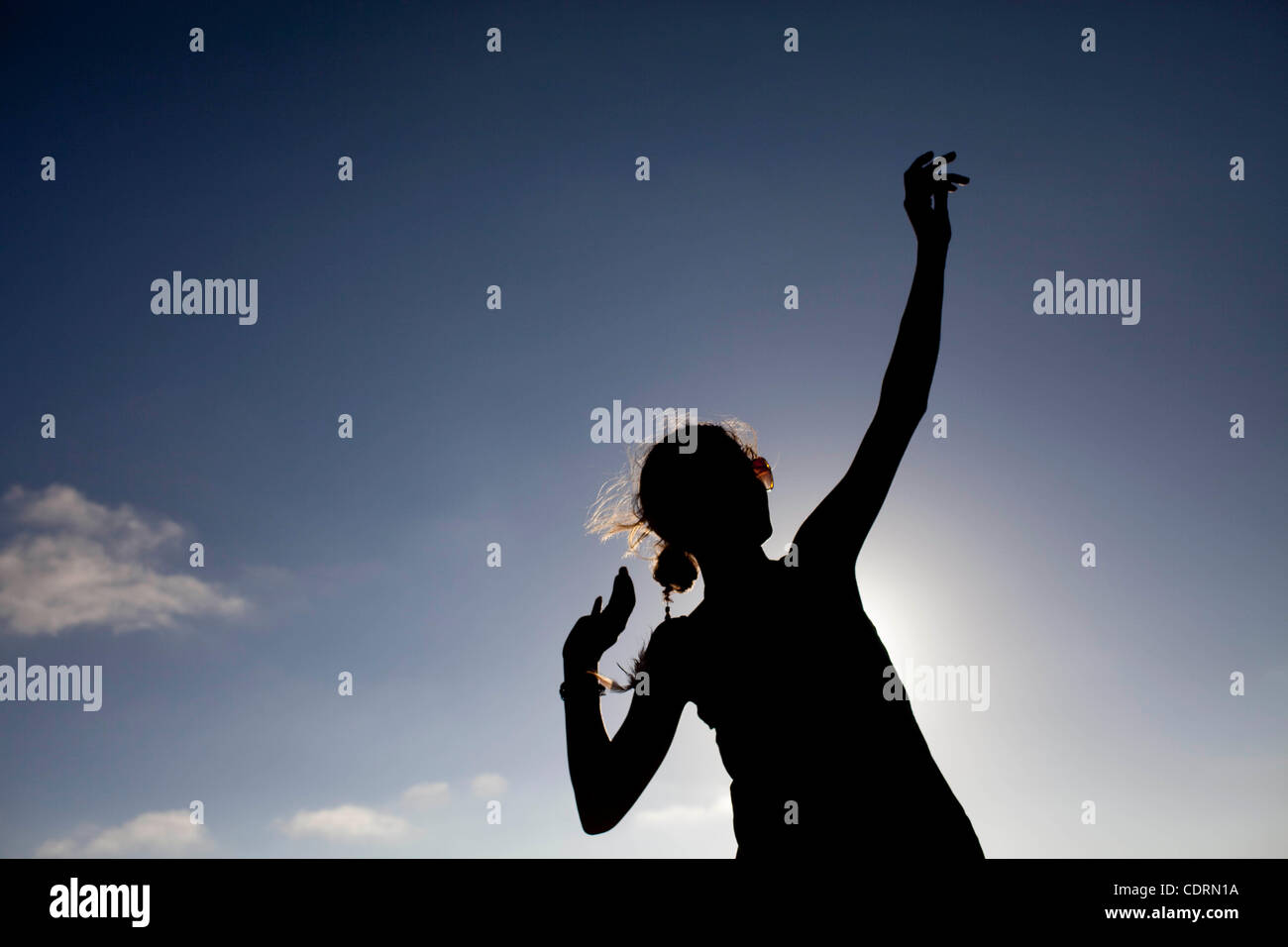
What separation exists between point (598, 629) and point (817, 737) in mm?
775

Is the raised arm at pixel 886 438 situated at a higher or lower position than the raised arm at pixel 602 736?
Answer: higher

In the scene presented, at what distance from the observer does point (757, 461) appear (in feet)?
7.37

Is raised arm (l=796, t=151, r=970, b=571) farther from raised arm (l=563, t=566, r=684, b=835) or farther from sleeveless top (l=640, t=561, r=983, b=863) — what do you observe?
raised arm (l=563, t=566, r=684, b=835)

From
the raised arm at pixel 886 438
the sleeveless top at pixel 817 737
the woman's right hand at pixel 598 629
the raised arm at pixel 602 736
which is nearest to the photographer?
the sleeveless top at pixel 817 737

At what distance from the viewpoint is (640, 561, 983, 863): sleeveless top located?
4.90 ft

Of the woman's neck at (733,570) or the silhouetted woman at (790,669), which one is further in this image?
the woman's neck at (733,570)

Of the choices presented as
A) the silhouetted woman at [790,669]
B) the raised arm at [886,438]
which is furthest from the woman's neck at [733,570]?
the raised arm at [886,438]

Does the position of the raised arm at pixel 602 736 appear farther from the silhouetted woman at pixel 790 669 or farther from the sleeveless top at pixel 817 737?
the sleeveless top at pixel 817 737

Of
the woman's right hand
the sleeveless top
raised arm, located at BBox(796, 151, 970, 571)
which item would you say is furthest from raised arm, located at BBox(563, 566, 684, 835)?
raised arm, located at BBox(796, 151, 970, 571)

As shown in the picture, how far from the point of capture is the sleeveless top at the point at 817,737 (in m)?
1.49
